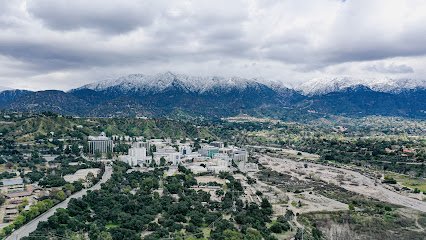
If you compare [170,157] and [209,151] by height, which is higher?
[209,151]

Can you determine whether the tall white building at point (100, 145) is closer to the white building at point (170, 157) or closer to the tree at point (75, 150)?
the tree at point (75, 150)

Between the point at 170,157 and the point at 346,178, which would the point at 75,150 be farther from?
the point at 346,178

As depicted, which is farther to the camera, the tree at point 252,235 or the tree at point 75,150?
the tree at point 75,150

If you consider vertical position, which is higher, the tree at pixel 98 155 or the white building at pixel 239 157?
the tree at pixel 98 155

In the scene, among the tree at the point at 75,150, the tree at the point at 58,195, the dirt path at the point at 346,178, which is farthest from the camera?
the tree at the point at 75,150

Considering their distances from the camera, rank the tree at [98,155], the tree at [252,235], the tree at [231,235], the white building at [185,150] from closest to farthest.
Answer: the tree at [231,235], the tree at [252,235], the tree at [98,155], the white building at [185,150]

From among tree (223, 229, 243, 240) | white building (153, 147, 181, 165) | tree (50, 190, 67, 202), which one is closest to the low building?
white building (153, 147, 181, 165)

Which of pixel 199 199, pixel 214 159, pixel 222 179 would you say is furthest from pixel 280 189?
pixel 214 159

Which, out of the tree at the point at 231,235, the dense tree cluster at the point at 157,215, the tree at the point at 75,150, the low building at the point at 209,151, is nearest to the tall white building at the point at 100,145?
the tree at the point at 75,150

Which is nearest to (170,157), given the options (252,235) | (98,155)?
(98,155)
